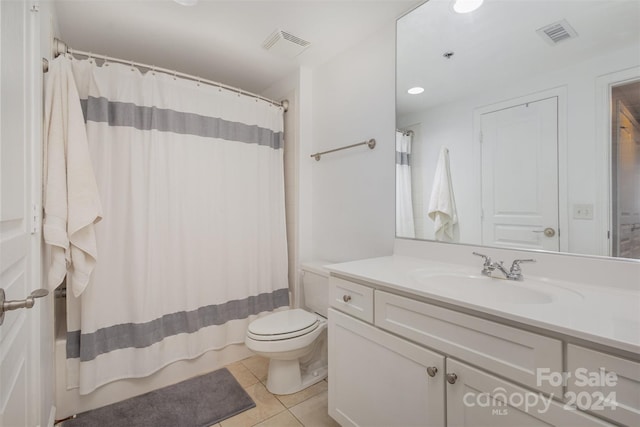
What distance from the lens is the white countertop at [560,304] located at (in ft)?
2.12

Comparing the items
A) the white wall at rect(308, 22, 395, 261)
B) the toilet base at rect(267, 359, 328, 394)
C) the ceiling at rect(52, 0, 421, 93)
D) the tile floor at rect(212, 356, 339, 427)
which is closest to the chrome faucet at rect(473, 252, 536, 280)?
the white wall at rect(308, 22, 395, 261)

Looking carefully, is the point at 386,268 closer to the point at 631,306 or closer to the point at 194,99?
the point at 631,306

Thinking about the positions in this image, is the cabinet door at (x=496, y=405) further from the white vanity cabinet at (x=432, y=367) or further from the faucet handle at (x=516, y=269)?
the faucet handle at (x=516, y=269)

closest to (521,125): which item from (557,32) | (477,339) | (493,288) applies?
(557,32)

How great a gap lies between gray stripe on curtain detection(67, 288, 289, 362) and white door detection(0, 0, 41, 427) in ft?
1.84

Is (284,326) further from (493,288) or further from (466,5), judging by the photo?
(466,5)

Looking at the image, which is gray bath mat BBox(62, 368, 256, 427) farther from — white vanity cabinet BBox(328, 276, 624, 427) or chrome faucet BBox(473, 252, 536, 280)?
chrome faucet BBox(473, 252, 536, 280)

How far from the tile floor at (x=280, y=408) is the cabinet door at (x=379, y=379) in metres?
0.24

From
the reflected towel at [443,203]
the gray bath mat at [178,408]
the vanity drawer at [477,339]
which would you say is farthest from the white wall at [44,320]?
the reflected towel at [443,203]

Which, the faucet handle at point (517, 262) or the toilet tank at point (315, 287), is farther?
the toilet tank at point (315, 287)

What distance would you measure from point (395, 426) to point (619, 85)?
146 centimetres

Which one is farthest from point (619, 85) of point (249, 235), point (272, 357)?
point (249, 235)

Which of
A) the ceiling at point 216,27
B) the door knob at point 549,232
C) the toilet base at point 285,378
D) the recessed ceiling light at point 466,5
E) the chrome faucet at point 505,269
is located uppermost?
the ceiling at point 216,27

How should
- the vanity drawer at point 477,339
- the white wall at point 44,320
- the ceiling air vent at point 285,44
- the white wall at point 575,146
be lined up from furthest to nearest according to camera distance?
the ceiling air vent at point 285,44 < the white wall at point 44,320 < the white wall at point 575,146 < the vanity drawer at point 477,339
